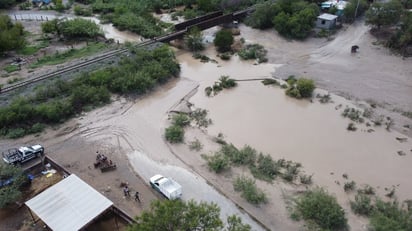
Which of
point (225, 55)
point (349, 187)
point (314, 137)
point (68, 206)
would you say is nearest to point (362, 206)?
point (349, 187)

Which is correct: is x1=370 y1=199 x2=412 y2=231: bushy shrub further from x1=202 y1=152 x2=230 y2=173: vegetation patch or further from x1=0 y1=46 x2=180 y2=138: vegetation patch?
x1=0 y1=46 x2=180 y2=138: vegetation patch

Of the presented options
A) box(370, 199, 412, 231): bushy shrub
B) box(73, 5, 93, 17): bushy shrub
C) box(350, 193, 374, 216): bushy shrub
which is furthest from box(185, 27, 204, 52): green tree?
box(370, 199, 412, 231): bushy shrub

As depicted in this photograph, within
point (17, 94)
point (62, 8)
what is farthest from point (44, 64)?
point (62, 8)

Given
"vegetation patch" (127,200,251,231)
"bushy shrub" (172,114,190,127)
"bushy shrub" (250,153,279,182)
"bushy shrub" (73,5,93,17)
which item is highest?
"bushy shrub" (73,5,93,17)

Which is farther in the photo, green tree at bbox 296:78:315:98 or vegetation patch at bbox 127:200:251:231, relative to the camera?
green tree at bbox 296:78:315:98

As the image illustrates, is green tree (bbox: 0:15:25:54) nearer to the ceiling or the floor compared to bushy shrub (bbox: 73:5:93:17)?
nearer to the floor

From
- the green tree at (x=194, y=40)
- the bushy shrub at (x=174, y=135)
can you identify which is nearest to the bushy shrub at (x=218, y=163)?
the bushy shrub at (x=174, y=135)
